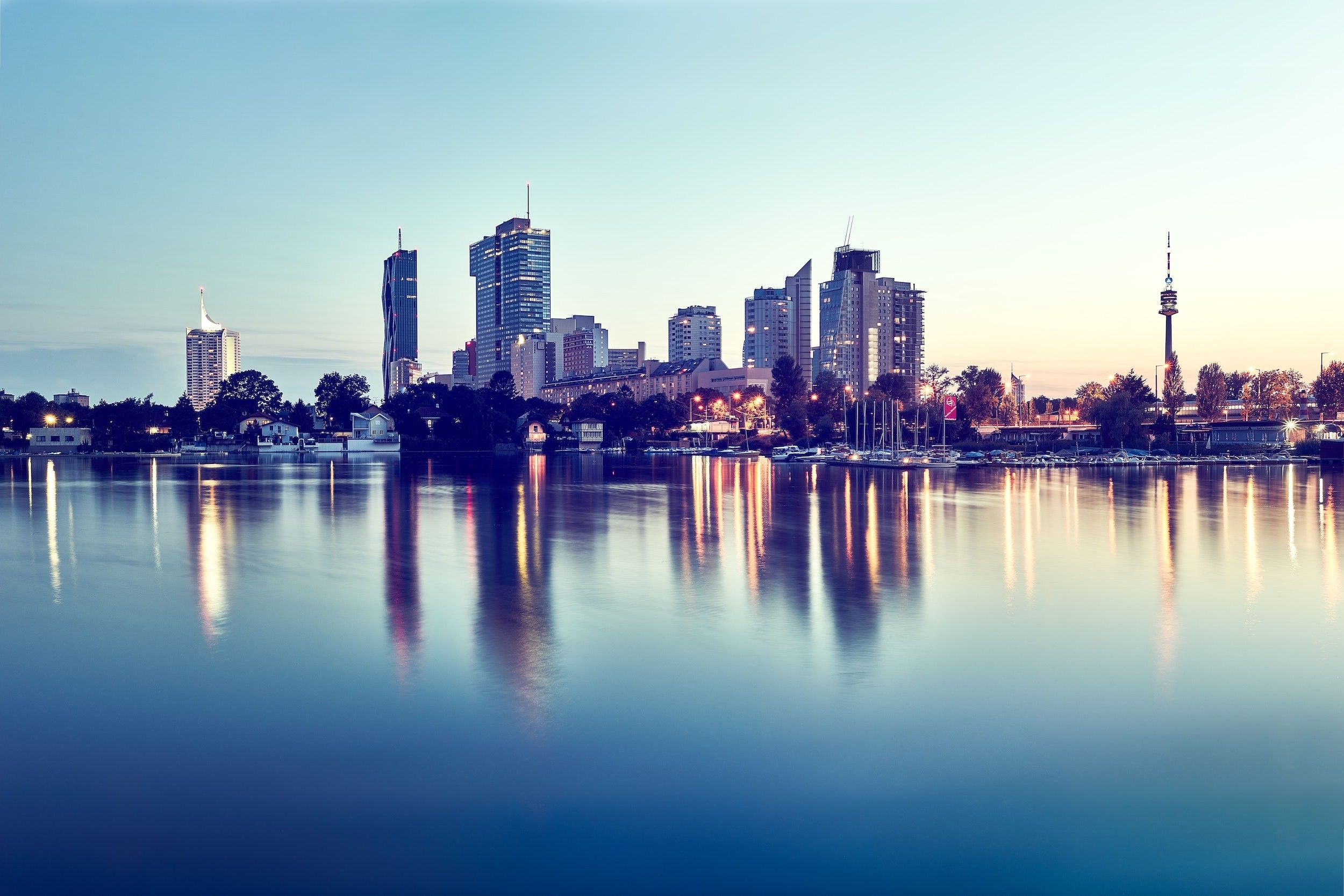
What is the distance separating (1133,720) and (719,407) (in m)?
147

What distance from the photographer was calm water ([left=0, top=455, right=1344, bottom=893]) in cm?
744

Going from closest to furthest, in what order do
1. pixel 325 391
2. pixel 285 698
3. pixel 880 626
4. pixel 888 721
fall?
pixel 888 721 < pixel 285 698 < pixel 880 626 < pixel 325 391

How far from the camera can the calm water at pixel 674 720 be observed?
744 cm

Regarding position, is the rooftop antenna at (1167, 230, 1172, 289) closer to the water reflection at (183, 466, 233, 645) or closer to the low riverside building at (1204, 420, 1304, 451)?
the low riverside building at (1204, 420, 1304, 451)

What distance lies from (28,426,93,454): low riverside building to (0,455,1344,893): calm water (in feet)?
450

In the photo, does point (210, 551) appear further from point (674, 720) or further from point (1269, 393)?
point (1269, 393)

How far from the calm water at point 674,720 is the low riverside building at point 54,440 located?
137199mm

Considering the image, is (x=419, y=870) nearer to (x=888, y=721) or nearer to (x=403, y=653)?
(x=888, y=721)

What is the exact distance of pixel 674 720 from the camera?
10.6 m

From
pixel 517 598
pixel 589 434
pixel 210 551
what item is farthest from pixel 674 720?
pixel 589 434

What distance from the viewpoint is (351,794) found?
8516 mm

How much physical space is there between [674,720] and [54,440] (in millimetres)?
160255

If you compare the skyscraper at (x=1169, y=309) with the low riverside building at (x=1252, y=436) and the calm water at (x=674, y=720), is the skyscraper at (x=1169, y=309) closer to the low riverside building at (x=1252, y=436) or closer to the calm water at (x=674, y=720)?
the low riverside building at (x=1252, y=436)

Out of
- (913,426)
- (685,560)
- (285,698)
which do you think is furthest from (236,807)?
(913,426)
